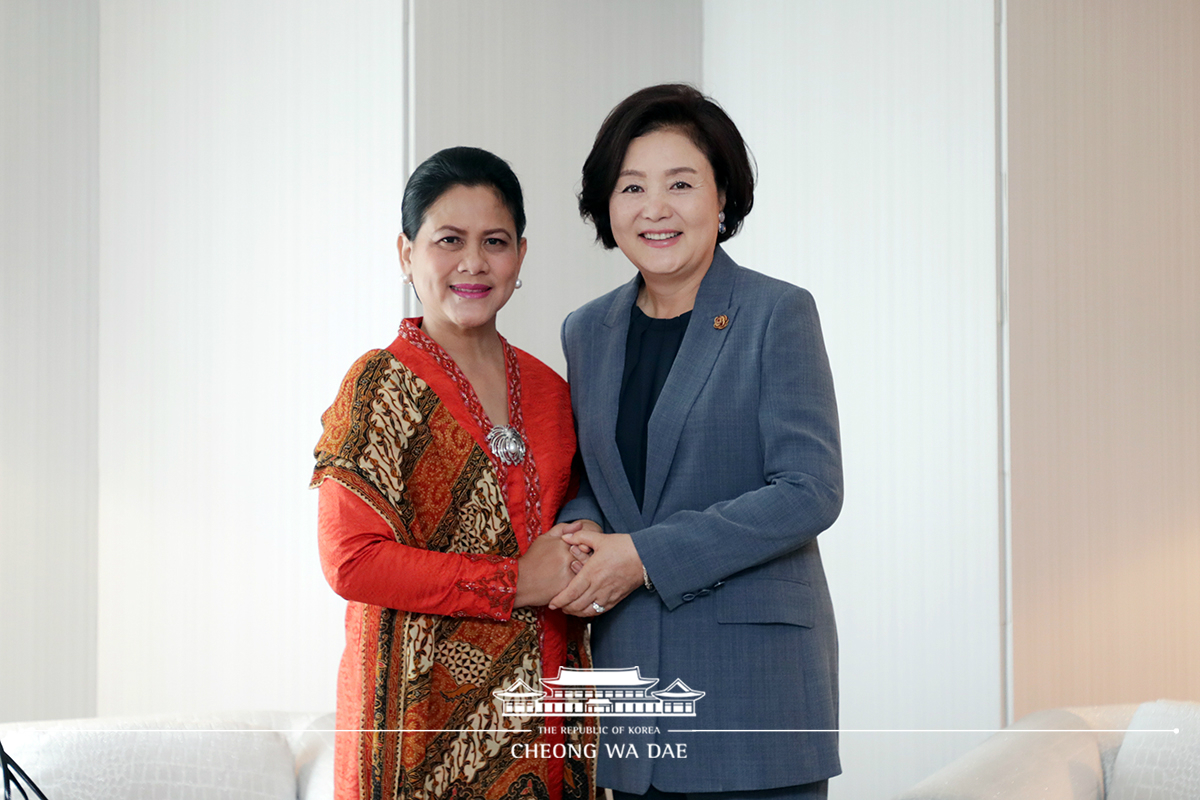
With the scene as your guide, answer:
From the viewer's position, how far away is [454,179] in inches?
51.4

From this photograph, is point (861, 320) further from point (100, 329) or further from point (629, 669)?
point (100, 329)

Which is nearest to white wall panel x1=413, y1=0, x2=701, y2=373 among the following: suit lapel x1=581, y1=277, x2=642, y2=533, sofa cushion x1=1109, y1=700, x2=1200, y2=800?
suit lapel x1=581, y1=277, x2=642, y2=533

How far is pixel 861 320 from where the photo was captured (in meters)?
2.11

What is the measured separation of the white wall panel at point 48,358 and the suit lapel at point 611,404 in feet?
3.46

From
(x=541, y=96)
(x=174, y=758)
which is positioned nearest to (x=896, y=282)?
(x=541, y=96)

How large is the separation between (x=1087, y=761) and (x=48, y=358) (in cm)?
185

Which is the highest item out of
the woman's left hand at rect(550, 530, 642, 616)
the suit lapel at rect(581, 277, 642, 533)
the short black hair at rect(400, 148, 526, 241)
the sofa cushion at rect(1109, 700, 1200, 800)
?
the short black hair at rect(400, 148, 526, 241)

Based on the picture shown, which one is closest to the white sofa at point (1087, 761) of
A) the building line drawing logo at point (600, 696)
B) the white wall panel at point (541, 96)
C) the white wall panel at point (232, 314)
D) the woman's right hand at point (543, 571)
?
the building line drawing logo at point (600, 696)

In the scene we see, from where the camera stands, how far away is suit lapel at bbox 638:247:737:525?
128cm

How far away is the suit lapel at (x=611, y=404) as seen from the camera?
132cm

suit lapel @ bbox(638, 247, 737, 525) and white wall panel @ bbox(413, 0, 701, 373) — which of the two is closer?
suit lapel @ bbox(638, 247, 737, 525)

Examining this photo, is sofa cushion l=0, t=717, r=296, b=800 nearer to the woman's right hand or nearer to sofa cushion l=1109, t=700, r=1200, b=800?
the woman's right hand

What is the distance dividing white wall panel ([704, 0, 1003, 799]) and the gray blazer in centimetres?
80

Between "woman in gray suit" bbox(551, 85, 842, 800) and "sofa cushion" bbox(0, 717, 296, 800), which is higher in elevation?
"woman in gray suit" bbox(551, 85, 842, 800)
